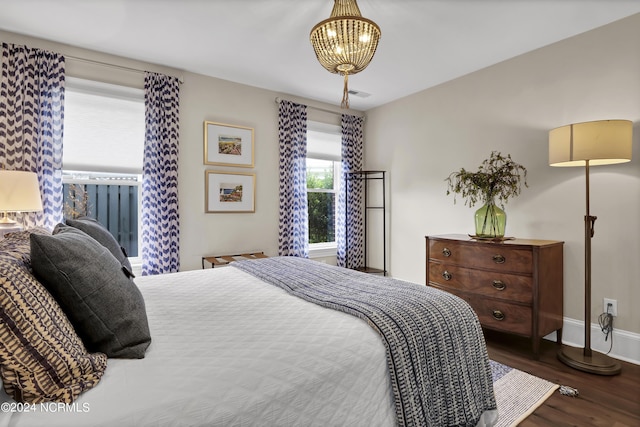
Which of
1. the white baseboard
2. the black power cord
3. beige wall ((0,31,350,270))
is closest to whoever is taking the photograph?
the white baseboard

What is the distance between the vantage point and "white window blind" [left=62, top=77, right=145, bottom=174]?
119 inches

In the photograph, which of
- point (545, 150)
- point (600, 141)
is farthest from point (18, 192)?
point (545, 150)

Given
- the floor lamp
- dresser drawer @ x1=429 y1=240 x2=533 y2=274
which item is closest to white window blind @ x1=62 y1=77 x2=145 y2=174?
dresser drawer @ x1=429 y1=240 x2=533 y2=274

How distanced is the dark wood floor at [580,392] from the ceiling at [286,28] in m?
2.56

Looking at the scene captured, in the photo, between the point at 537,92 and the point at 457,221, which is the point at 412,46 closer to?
the point at 537,92

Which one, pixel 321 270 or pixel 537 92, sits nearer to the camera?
pixel 321 270

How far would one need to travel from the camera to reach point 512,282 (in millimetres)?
2674

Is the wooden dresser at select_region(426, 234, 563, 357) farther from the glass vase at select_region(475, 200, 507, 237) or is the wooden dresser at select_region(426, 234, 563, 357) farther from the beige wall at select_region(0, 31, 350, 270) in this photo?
the beige wall at select_region(0, 31, 350, 270)

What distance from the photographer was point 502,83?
3338mm

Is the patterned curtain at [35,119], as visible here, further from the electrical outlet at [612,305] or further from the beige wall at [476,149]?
the electrical outlet at [612,305]

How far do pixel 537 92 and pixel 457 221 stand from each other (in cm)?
142

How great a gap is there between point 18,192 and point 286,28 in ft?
7.32

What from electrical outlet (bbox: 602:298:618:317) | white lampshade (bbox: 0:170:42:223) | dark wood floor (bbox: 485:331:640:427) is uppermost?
white lampshade (bbox: 0:170:42:223)

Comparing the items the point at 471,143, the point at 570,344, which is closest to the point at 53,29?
the point at 471,143
